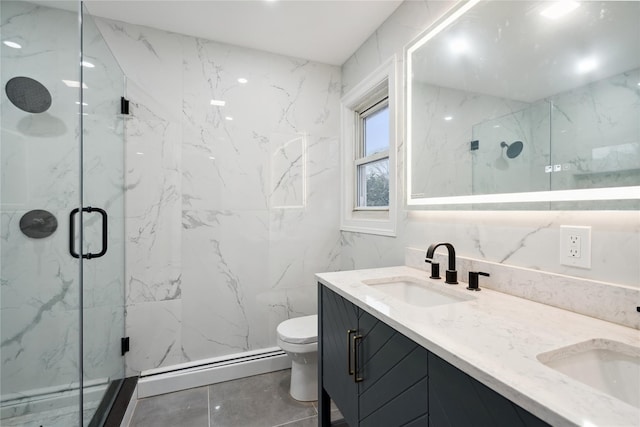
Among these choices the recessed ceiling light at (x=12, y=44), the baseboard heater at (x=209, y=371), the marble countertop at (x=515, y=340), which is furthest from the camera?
the baseboard heater at (x=209, y=371)

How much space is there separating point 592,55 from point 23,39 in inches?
83.7

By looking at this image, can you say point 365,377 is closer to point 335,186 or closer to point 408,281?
point 408,281

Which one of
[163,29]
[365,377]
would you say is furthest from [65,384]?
[163,29]

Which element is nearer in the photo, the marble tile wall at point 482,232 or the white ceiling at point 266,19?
the marble tile wall at point 482,232

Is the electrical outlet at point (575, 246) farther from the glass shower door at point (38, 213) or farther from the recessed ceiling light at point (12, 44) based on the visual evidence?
the recessed ceiling light at point (12, 44)

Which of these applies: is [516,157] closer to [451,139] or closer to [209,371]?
[451,139]

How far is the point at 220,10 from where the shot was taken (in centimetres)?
179

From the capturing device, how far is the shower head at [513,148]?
42.3 inches

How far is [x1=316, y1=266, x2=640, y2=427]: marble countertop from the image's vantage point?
453 millimetres

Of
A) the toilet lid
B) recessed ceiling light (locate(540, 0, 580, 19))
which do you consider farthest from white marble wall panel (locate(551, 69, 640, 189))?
the toilet lid

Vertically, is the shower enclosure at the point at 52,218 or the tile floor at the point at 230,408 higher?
the shower enclosure at the point at 52,218

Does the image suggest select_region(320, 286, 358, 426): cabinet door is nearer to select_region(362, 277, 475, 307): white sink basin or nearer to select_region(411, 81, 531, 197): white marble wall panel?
select_region(362, 277, 475, 307): white sink basin

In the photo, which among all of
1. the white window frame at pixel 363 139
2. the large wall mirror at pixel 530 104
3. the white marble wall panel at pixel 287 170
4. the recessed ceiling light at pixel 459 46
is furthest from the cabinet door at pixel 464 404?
the white marble wall panel at pixel 287 170

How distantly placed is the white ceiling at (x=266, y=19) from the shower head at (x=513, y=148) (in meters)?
1.22
